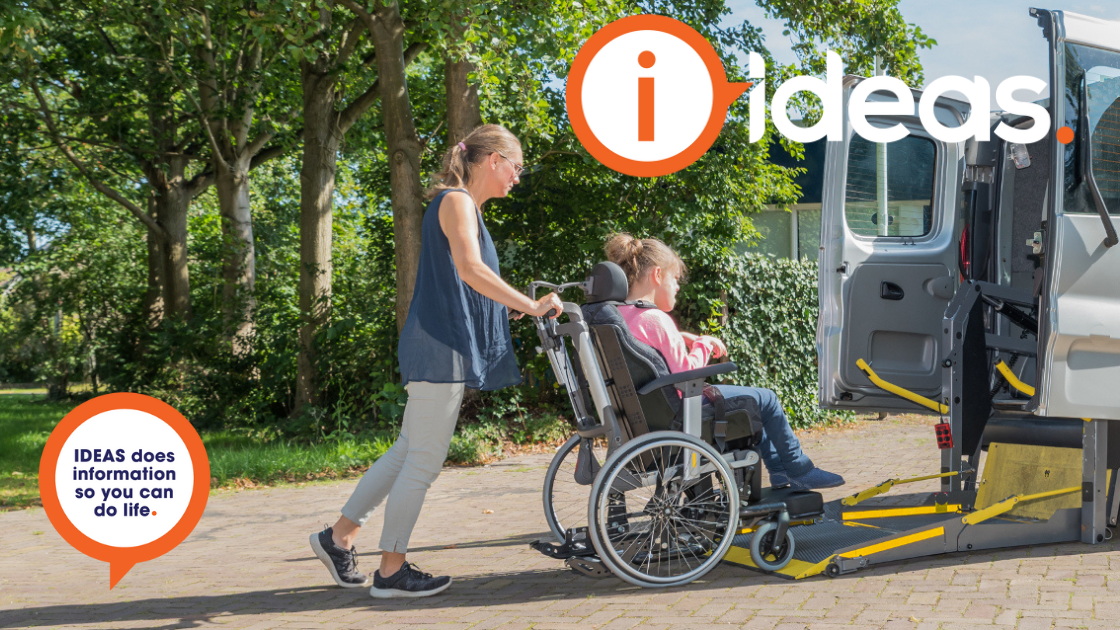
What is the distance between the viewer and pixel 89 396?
17875 mm

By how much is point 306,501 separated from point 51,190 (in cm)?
1286

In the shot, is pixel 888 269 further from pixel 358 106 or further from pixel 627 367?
pixel 358 106

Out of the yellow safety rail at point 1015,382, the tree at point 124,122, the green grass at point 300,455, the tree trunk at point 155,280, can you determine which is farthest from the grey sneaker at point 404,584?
the tree trunk at point 155,280

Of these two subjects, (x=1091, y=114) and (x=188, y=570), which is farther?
(x=188, y=570)

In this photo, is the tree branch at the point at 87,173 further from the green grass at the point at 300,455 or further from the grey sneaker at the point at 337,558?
the grey sneaker at the point at 337,558

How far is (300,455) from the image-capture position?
30.2 feet

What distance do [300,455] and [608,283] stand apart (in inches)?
224

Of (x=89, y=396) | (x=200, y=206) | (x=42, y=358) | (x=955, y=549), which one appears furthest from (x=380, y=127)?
(x=955, y=549)

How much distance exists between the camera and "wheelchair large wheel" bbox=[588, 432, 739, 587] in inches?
166

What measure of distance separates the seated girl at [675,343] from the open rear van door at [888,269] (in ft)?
4.74

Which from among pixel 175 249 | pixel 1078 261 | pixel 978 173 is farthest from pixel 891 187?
pixel 175 249

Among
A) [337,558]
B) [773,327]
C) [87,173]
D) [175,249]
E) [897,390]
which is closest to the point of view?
[337,558]

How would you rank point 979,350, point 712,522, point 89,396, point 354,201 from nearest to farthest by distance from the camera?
point 712,522, point 979,350, point 89,396, point 354,201

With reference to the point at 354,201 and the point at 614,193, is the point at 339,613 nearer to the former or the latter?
the point at 614,193
